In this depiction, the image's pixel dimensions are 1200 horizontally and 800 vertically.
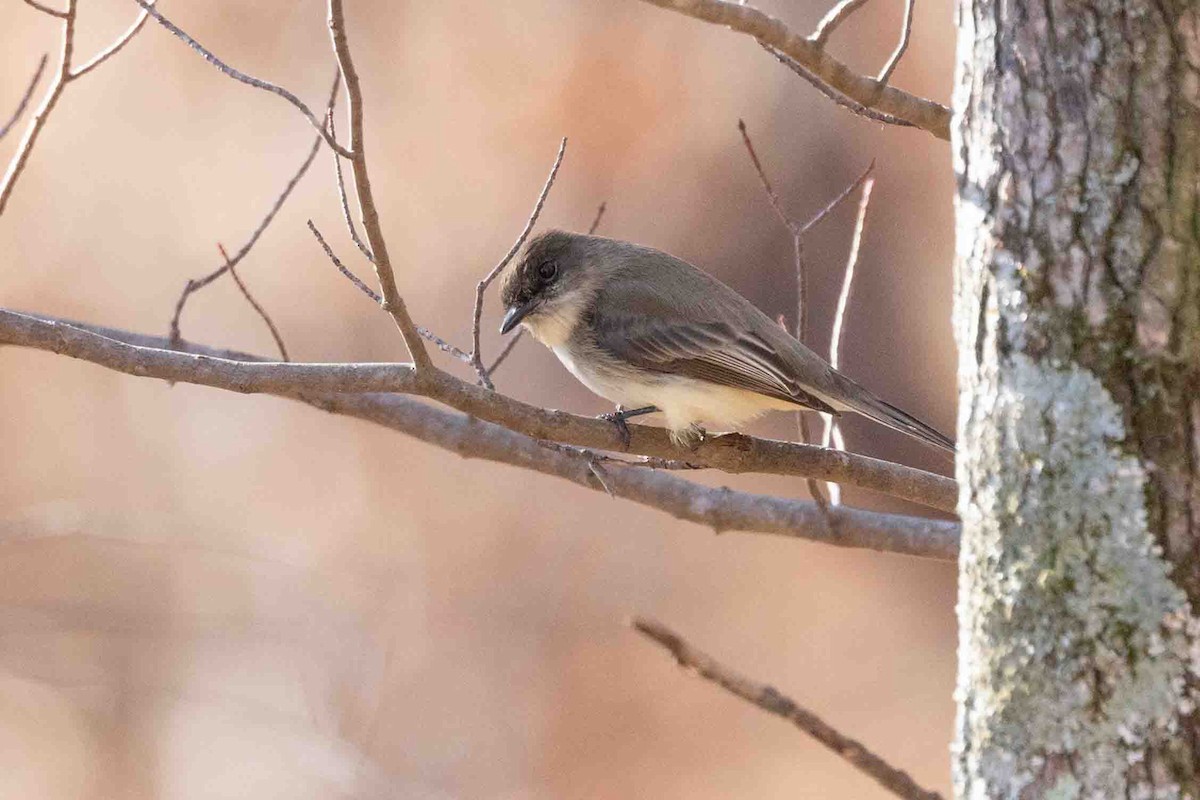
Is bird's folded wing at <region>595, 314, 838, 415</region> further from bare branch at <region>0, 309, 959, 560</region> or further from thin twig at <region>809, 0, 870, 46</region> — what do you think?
thin twig at <region>809, 0, 870, 46</region>

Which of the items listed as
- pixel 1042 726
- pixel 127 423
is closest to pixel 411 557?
pixel 127 423

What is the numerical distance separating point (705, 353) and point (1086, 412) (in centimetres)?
241

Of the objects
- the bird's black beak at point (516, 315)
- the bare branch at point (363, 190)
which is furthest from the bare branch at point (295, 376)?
the bird's black beak at point (516, 315)

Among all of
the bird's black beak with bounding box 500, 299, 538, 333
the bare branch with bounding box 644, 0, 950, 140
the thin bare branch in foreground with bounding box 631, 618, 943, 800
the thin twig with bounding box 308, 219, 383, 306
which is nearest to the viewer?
the thin bare branch in foreground with bounding box 631, 618, 943, 800

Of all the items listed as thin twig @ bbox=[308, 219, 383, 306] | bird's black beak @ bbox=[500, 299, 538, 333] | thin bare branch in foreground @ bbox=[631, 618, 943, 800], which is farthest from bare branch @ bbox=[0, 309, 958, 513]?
bird's black beak @ bbox=[500, 299, 538, 333]

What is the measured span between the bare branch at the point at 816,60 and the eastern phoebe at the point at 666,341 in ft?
3.75

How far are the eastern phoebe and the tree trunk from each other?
6.07ft

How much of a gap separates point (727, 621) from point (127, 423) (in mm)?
4399

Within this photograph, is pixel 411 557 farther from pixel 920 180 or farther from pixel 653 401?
pixel 653 401

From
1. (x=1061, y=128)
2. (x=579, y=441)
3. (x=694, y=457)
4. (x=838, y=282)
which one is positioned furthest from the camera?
(x=838, y=282)

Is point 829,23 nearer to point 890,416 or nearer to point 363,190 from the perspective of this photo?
point 363,190

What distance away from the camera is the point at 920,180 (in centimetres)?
865

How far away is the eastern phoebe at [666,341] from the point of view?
13.6ft

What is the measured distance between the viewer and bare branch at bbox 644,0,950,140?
8.55ft
